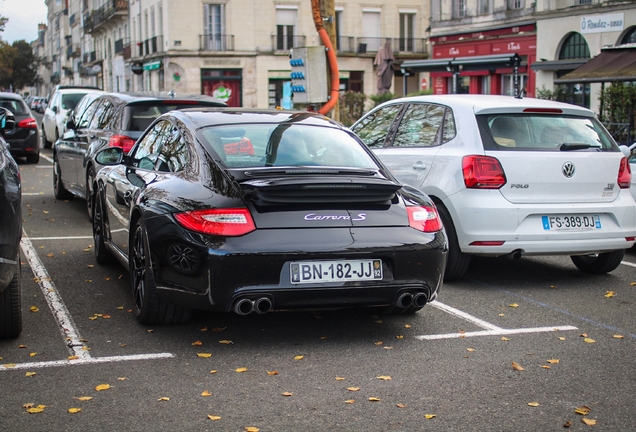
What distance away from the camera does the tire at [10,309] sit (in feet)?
18.3

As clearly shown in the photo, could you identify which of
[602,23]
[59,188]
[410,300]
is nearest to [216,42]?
[602,23]

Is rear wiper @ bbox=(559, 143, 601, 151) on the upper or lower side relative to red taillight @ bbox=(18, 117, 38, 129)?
lower

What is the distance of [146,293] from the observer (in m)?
5.93

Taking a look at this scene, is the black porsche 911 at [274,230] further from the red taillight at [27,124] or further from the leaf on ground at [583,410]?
the red taillight at [27,124]


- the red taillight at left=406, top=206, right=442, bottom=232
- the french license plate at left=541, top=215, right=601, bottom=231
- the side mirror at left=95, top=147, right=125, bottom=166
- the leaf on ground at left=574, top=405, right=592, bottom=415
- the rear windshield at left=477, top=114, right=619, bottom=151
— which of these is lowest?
the leaf on ground at left=574, top=405, right=592, bottom=415

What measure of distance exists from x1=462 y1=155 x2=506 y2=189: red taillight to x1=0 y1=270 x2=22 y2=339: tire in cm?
367

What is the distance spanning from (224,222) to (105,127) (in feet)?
21.1

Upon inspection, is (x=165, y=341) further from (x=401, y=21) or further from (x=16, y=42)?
(x=16, y=42)

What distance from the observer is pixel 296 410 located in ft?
14.6

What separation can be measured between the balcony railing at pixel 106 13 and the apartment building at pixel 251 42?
90.5 inches

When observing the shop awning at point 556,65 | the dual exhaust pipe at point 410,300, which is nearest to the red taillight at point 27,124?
the dual exhaust pipe at point 410,300

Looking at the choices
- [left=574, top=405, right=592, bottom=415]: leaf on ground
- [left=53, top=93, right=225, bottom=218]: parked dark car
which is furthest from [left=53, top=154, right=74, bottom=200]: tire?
[left=574, top=405, right=592, bottom=415]: leaf on ground

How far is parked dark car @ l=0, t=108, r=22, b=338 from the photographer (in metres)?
5.18

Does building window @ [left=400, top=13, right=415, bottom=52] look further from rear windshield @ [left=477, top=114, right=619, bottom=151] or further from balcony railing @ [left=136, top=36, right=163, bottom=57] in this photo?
rear windshield @ [left=477, top=114, right=619, bottom=151]
